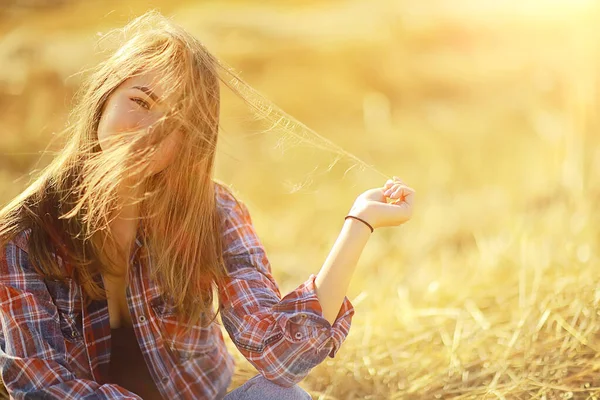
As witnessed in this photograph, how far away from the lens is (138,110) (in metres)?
1.16

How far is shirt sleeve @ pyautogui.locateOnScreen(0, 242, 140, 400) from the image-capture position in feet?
3.63

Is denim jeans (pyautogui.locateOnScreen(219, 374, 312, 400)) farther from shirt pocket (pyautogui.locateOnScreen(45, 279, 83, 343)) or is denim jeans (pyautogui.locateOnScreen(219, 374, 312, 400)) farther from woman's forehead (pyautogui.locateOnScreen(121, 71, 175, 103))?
woman's forehead (pyautogui.locateOnScreen(121, 71, 175, 103))

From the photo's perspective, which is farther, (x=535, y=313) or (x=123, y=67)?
(x=535, y=313)

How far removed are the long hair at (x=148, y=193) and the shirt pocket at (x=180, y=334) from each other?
2 centimetres

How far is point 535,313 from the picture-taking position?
5.67 feet

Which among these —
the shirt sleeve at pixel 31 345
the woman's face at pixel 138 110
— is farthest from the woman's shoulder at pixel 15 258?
the woman's face at pixel 138 110

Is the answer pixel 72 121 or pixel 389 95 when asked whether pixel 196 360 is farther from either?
pixel 389 95

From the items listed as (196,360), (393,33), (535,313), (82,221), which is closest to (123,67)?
(82,221)

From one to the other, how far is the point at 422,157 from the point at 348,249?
1.93 meters

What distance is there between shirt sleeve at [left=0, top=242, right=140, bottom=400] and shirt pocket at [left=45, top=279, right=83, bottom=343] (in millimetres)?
24

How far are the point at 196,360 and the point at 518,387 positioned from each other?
23.2 inches

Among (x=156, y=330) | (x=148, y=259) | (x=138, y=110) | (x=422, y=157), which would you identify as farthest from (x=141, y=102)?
(x=422, y=157)

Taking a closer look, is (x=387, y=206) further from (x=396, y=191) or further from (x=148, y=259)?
(x=148, y=259)

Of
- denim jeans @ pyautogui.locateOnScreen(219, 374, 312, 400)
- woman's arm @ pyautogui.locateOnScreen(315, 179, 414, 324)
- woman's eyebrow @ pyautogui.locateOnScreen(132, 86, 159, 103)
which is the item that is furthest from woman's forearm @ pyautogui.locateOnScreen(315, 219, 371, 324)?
Result: woman's eyebrow @ pyautogui.locateOnScreen(132, 86, 159, 103)
